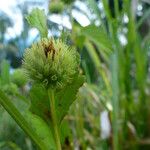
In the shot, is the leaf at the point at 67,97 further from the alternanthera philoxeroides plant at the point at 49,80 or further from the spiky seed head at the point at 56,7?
the spiky seed head at the point at 56,7

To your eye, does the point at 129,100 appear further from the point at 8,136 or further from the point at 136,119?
the point at 8,136

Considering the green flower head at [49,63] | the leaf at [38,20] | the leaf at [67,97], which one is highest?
the leaf at [38,20]

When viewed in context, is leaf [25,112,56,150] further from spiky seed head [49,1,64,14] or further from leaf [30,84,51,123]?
spiky seed head [49,1,64,14]

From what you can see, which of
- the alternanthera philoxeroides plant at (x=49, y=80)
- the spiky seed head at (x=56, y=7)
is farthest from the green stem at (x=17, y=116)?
the spiky seed head at (x=56, y=7)

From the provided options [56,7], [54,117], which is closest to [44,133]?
[54,117]

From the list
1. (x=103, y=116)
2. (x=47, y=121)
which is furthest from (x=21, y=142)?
(x=103, y=116)

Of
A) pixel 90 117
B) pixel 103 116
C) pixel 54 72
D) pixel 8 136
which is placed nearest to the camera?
pixel 54 72

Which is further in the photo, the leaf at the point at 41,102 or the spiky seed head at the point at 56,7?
the spiky seed head at the point at 56,7

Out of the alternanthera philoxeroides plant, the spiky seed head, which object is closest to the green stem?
the alternanthera philoxeroides plant
